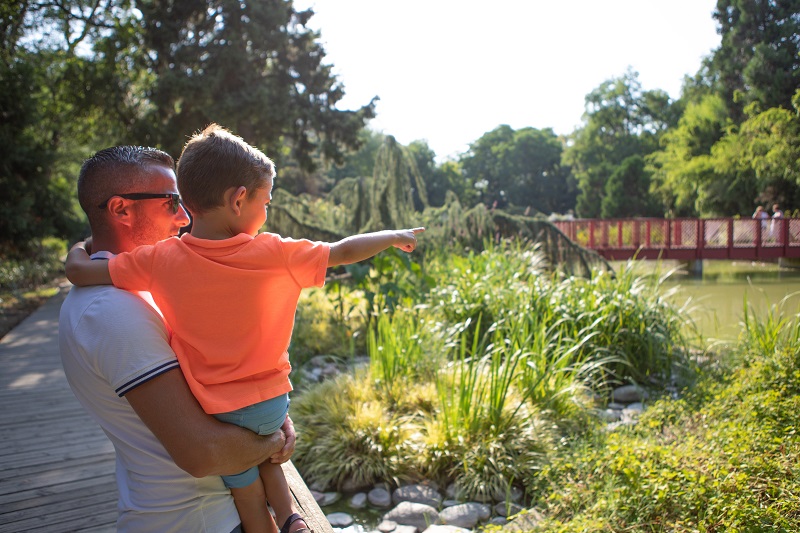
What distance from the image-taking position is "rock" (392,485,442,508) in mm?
3258

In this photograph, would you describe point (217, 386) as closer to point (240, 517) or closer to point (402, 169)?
point (240, 517)

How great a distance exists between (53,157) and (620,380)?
33.6 feet

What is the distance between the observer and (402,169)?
7871 millimetres

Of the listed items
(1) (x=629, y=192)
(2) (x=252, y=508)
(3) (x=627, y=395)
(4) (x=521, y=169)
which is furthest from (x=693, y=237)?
(4) (x=521, y=169)

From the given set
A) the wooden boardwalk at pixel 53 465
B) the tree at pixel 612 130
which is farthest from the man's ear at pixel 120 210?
the tree at pixel 612 130

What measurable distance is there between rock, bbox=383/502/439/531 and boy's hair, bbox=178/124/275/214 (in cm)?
231

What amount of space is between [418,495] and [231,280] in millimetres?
2443

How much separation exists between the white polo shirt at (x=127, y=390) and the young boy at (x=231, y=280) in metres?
0.05

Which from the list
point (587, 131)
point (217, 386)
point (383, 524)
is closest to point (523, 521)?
point (383, 524)

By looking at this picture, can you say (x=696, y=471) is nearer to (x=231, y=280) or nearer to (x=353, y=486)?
(x=353, y=486)

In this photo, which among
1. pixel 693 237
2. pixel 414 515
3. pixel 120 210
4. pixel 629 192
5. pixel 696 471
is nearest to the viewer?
pixel 120 210

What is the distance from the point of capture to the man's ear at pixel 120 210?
136 cm

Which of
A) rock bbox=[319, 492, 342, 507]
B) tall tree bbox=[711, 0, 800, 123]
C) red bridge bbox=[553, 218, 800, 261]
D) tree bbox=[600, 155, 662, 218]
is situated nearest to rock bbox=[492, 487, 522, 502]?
rock bbox=[319, 492, 342, 507]

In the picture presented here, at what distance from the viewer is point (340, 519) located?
3.15 m
